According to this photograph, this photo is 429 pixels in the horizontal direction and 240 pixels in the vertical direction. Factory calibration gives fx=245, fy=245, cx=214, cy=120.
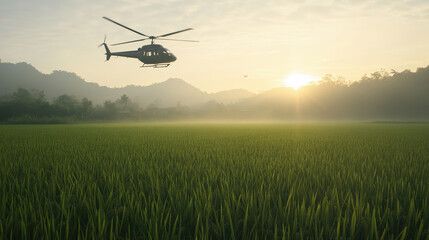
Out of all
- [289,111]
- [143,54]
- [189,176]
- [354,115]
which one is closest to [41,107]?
[143,54]

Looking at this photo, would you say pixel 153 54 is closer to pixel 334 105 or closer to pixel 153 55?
pixel 153 55

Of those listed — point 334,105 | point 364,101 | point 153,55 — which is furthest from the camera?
point 334,105

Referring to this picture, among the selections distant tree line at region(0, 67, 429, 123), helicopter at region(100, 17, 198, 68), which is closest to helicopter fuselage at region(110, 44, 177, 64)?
helicopter at region(100, 17, 198, 68)

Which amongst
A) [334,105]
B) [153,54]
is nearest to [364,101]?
[334,105]

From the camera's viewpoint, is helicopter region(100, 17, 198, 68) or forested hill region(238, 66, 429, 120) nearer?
helicopter region(100, 17, 198, 68)

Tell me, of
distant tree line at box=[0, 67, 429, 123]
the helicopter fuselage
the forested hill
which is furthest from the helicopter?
the forested hill

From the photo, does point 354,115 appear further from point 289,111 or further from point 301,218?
point 301,218

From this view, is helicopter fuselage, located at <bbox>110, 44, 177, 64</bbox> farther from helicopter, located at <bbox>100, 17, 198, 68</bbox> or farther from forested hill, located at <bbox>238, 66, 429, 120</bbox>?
forested hill, located at <bbox>238, 66, 429, 120</bbox>

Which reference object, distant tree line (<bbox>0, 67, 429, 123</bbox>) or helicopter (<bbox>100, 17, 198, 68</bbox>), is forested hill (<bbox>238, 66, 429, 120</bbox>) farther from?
helicopter (<bbox>100, 17, 198, 68</bbox>)

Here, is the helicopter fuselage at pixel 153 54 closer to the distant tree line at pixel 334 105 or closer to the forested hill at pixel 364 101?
the distant tree line at pixel 334 105

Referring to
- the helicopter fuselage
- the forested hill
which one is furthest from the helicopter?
the forested hill

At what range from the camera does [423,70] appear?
80375mm

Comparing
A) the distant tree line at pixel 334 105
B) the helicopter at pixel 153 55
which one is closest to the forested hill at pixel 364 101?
the distant tree line at pixel 334 105

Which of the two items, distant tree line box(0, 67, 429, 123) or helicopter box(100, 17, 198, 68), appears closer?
helicopter box(100, 17, 198, 68)
